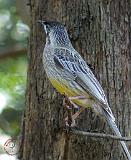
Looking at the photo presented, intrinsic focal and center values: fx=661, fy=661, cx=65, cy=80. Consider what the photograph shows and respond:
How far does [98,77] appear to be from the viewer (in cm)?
534

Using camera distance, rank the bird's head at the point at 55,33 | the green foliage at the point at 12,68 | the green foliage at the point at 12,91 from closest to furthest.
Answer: the bird's head at the point at 55,33 → the green foliage at the point at 12,91 → the green foliage at the point at 12,68

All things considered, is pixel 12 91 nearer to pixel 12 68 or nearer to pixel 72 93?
pixel 12 68

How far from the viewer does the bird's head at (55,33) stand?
5199mm

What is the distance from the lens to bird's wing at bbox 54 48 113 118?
490cm

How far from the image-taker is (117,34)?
5.42 meters

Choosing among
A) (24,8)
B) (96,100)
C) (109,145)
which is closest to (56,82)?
(96,100)

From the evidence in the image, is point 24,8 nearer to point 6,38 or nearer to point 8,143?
point 6,38

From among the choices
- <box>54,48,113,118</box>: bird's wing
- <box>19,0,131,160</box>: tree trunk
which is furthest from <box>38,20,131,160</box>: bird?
<box>19,0,131,160</box>: tree trunk

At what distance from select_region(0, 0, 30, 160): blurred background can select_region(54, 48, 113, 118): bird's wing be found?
115cm

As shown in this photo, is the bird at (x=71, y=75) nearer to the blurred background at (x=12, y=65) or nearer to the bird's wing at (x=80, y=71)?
the bird's wing at (x=80, y=71)

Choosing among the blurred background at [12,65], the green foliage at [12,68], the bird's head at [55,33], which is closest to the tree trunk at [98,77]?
the bird's head at [55,33]

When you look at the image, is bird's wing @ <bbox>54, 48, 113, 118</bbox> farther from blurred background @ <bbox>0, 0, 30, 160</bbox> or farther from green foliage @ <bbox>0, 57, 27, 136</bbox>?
green foliage @ <bbox>0, 57, 27, 136</bbox>

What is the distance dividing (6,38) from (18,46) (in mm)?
311

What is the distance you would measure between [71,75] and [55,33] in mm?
424
